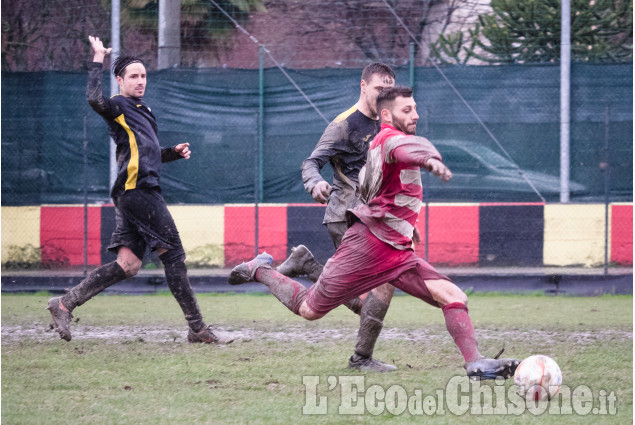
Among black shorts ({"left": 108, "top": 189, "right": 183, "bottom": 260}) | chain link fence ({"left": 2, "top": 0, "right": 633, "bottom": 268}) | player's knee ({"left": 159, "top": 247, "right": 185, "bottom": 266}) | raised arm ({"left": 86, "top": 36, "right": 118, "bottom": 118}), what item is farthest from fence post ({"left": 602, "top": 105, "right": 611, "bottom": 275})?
raised arm ({"left": 86, "top": 36, "right": 118, "bottom": 118})

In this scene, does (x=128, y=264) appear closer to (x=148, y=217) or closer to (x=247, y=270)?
(x=148, y=217)

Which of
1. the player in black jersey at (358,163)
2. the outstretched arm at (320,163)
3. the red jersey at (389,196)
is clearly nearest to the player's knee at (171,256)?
the player in black jersey at (358,163)

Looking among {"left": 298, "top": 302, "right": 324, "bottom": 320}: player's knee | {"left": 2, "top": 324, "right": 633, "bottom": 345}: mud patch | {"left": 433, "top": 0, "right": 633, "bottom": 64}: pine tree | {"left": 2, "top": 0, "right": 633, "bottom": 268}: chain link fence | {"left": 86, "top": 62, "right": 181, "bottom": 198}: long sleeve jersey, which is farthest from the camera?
{"left": 433, "top": 0, "right": 633, "bottom": 64}: pine tree

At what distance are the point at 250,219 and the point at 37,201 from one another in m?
2.94

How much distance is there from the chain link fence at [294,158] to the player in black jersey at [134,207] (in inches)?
185

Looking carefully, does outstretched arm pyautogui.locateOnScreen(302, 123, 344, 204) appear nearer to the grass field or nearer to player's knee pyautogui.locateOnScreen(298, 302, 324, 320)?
player's knee pyautogui.locateOnScreen(298, 302, 324, 320)

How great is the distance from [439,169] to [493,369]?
A: 116 centimetres

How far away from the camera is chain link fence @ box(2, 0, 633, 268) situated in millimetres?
11320

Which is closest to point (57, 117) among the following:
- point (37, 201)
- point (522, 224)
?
point (37, 201)

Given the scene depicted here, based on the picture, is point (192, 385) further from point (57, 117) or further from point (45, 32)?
point (45, 32)

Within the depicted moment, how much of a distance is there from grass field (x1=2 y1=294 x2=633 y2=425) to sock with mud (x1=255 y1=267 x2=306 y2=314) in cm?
46

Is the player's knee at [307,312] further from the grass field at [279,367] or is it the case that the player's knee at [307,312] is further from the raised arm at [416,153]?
the raised arm at [416,153]

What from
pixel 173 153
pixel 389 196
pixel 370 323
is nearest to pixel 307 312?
pixel 370 323

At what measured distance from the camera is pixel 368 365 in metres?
5.54
